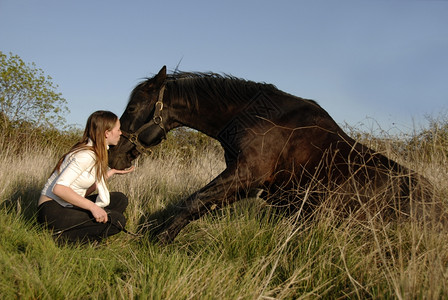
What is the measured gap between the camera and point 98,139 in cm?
350

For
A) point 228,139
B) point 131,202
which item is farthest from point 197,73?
point 131,202

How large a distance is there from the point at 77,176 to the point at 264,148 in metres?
1.84

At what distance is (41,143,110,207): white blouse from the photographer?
326 cm

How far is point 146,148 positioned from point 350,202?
2331mm

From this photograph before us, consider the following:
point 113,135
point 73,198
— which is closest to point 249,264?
point 73,198

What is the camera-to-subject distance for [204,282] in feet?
7.37

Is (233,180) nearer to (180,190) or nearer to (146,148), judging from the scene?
(146,148)

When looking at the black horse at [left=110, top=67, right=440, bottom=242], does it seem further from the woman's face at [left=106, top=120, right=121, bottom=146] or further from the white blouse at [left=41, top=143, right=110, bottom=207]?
the white blouse at [left=41, top=143, right=110, bottom=207]

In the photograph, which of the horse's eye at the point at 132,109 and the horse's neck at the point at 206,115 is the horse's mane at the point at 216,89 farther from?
the horse's eye at the point at 132,109

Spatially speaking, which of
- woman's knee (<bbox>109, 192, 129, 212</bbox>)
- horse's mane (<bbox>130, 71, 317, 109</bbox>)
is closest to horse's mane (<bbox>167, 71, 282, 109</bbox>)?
horse's mane (<bbox>130, 71, 317, 109</bbox>)

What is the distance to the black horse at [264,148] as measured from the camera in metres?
3.25

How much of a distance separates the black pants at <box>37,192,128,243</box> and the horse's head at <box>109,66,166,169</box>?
2.60ft

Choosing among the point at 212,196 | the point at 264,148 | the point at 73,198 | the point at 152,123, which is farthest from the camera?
the point at 152,123

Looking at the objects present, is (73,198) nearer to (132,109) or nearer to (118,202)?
(118,202)
